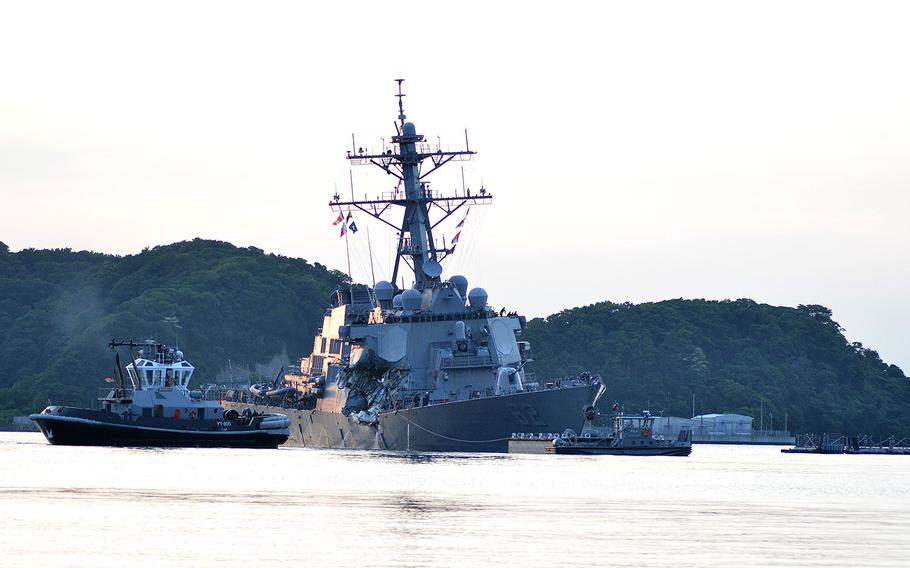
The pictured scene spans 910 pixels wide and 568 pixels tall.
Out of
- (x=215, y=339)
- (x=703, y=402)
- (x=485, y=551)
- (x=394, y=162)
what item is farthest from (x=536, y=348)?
(x=485, y=551)

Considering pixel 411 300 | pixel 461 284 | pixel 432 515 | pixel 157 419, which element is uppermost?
pixel 461 284

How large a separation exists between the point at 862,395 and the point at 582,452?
120359 mm

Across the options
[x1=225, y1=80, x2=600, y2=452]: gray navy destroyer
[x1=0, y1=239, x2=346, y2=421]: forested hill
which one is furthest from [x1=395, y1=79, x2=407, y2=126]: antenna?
[x1=0, y1=239, x2=346, y2=421]: forested hill

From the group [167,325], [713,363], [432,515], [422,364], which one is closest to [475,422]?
[422,364]

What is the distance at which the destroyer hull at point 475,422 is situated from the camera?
82.2 m

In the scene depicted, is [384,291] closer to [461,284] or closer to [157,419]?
[461,284]

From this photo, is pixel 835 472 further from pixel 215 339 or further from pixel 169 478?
pixel 215 339

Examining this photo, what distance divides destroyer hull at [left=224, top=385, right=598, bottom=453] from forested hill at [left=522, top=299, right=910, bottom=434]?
8940 cm

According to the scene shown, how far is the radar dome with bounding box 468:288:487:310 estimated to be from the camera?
88000 mm

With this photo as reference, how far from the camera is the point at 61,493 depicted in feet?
166

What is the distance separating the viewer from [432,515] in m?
44.6

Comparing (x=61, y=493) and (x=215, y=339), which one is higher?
(x=215, y=339)

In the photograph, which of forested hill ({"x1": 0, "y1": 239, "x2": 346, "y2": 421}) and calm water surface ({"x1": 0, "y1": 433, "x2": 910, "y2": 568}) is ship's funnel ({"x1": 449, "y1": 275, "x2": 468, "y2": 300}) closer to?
calm water surface ({"x1": 0, "y1": 433, "x2": 910, "y2": 568})

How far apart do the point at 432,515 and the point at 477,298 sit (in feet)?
143
